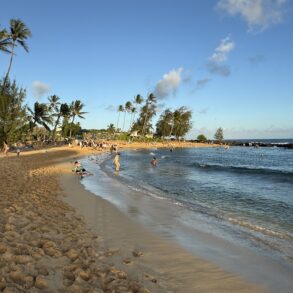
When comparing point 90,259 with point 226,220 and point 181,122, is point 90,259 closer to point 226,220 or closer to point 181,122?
point 226,220

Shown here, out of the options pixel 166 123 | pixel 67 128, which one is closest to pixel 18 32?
pixel 67 128

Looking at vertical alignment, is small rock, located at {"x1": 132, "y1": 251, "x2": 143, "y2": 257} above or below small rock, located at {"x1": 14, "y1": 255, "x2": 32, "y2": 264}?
below

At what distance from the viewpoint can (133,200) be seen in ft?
56.0

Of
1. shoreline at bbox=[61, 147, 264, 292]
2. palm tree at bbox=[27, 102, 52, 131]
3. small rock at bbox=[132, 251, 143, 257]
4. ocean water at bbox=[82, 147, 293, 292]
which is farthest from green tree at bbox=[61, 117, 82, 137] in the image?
small rock at bbox=[132, 251, 143, 257]

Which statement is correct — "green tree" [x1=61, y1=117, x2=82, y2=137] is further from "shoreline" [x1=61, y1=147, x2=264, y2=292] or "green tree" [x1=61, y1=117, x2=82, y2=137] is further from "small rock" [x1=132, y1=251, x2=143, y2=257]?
"small rock" [x1=132, y1=251, x2=143, y2=257]

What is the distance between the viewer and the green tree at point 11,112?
39.1 m

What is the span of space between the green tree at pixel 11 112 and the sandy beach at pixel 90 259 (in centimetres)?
3018

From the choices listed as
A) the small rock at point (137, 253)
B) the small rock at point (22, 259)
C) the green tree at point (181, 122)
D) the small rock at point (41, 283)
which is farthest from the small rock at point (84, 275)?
the green tree at point (181, 122)

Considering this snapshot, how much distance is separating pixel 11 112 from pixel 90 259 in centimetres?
3611

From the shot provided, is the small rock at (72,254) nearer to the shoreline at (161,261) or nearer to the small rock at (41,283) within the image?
the shoreline at (161,261)

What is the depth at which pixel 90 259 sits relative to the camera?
727 centimetres

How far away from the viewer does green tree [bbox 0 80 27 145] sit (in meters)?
39.1

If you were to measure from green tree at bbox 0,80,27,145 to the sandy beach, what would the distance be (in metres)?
30.2

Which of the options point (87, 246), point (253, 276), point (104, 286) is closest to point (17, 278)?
point (104, 286)
